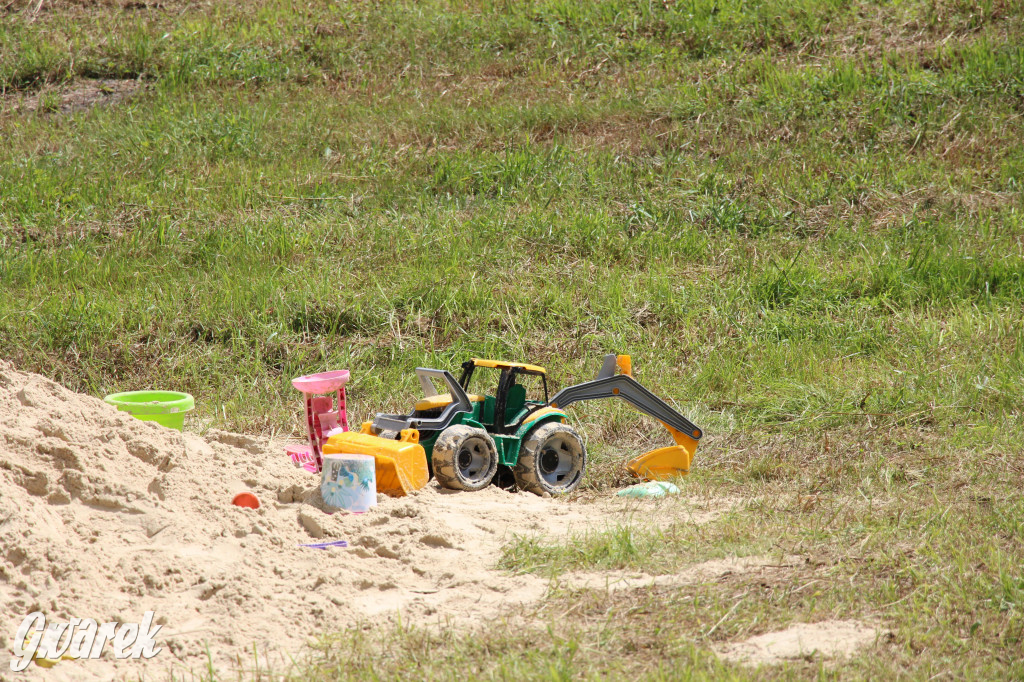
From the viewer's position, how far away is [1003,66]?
8.45 metres

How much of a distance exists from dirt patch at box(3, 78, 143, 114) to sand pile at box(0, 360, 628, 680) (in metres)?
6.71

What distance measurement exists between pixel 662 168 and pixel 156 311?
4.17 metres

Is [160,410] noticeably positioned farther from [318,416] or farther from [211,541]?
[211,541]

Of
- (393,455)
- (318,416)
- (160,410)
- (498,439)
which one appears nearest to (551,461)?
(498,439)

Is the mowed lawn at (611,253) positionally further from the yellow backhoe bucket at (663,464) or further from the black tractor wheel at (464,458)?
the black tractor wheel at (464,458)

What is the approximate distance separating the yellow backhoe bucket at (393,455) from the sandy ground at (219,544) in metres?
0.11

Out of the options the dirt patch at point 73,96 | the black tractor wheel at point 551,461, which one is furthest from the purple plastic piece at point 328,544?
the dirt patch at point 73,96

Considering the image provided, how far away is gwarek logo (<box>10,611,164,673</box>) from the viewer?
2.65m

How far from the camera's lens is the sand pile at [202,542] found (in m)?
2.83

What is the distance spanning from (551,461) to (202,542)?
159 centimetres

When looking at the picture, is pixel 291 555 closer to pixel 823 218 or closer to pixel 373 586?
pixel 373 586

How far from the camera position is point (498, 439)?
410cm

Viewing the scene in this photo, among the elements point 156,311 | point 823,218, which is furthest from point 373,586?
point 823,218

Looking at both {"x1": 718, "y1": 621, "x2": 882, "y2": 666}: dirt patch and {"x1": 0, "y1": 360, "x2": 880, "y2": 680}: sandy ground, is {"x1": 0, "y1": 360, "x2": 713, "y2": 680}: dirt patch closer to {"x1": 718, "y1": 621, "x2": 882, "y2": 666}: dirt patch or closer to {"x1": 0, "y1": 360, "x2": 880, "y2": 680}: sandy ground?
{"x1": 0, "y1": 360, "x2": 880, "y2": 680}: sandy ground
